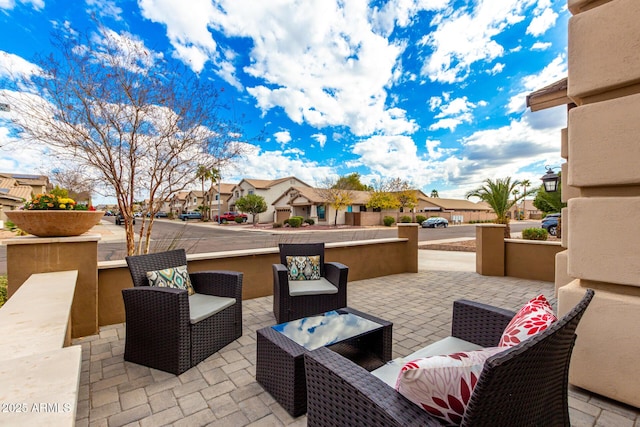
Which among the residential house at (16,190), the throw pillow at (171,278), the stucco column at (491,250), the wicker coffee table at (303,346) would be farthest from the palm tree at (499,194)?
the residential house at (16,190)

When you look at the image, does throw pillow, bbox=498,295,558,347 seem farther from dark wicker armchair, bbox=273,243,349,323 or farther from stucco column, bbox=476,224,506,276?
stucco column, bbox=476,224,506,276

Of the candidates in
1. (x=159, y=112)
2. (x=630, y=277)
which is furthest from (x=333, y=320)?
(x=159, y=112)

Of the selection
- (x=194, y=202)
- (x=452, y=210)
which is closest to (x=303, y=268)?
(x=452, y=210)

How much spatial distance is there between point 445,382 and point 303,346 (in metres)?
1.31

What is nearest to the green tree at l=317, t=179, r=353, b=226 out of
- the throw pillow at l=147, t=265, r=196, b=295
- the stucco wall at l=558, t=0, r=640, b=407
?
the throw pillow at l=147, t=265, r=196, b=295

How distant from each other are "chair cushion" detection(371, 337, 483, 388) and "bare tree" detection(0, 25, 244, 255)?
4645 mm

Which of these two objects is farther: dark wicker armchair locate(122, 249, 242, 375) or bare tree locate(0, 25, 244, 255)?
bare tree locate(0, 25, 244, 255)

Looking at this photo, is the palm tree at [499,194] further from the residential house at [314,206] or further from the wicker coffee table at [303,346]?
the residential house at [314,206]

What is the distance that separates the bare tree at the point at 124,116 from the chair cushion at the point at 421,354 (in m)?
4.65

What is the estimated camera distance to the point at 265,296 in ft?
16.1

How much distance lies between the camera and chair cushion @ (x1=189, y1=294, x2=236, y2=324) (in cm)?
270

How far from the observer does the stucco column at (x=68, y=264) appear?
285 cm

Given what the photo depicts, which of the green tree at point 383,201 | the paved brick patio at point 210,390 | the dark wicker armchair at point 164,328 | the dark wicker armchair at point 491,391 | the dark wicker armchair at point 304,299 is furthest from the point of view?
the green tree at point 383,201

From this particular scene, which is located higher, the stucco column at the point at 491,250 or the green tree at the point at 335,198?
the green tree at the point at 335,198
